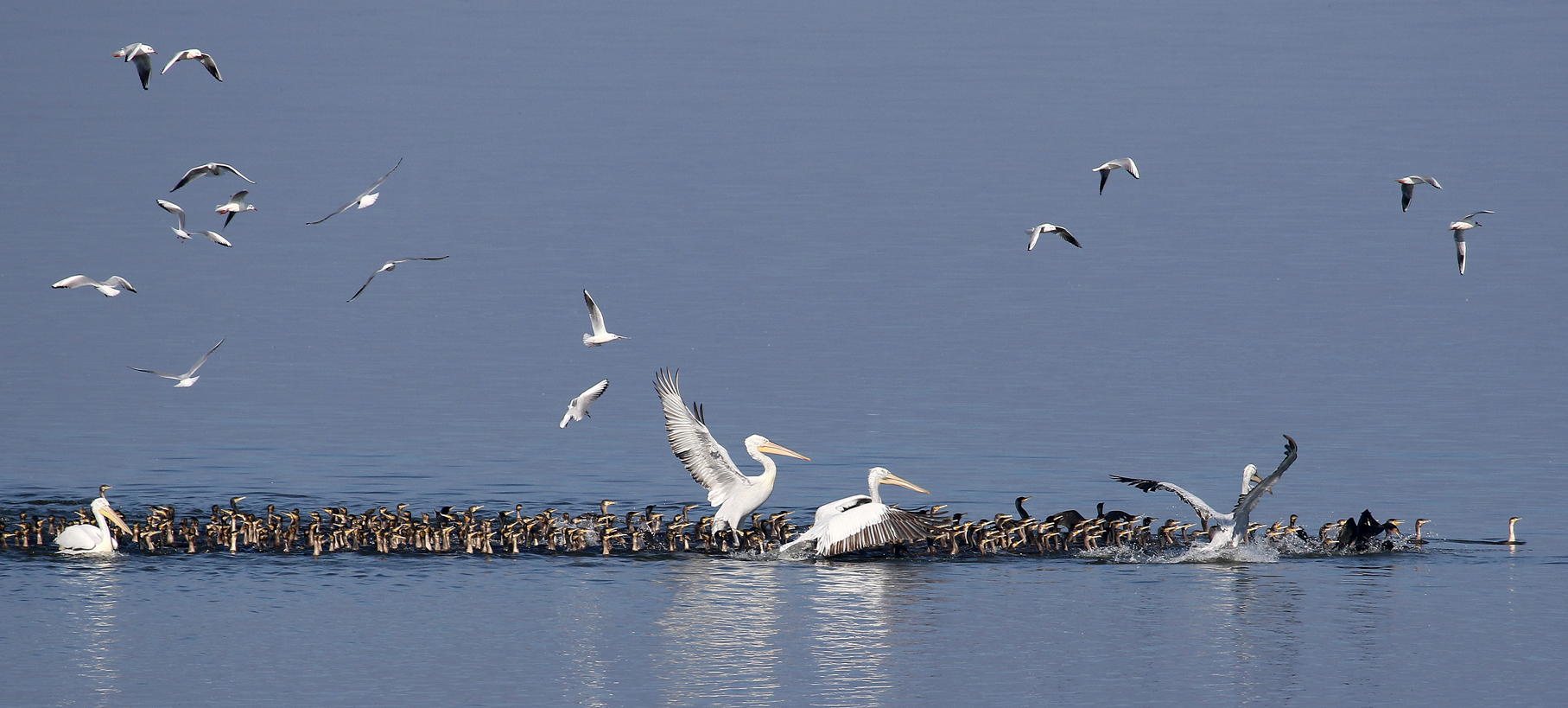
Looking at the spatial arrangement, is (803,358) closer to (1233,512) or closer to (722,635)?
(1233,512)

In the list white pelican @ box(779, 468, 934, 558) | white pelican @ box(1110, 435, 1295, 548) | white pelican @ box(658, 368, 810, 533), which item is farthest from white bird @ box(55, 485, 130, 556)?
white pelican @ box(1110, 435, 1295, 548)

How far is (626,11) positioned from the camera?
168 m

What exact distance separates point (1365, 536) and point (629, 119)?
85.0m

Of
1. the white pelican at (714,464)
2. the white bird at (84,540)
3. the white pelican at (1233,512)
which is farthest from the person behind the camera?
the white pelican at (714,464)

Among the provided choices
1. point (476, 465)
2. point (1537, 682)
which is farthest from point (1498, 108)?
point (1537, 682)

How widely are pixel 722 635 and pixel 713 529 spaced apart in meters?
5.99

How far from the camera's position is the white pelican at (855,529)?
83.9 ft

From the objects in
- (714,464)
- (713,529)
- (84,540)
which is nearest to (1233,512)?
(713,529)

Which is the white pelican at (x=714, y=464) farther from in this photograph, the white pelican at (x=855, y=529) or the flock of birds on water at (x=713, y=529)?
the white pelican at (x=855, y=529)

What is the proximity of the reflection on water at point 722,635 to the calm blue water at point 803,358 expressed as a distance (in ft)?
0.26

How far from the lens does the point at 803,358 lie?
46438 millimetres

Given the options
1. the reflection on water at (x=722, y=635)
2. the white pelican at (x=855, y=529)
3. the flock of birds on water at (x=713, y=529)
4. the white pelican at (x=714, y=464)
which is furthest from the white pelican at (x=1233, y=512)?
the reflection on water at (x=722, y=635)

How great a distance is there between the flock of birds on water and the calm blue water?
57 centimetres

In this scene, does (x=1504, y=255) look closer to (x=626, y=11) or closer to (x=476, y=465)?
(x=476, y=465)
